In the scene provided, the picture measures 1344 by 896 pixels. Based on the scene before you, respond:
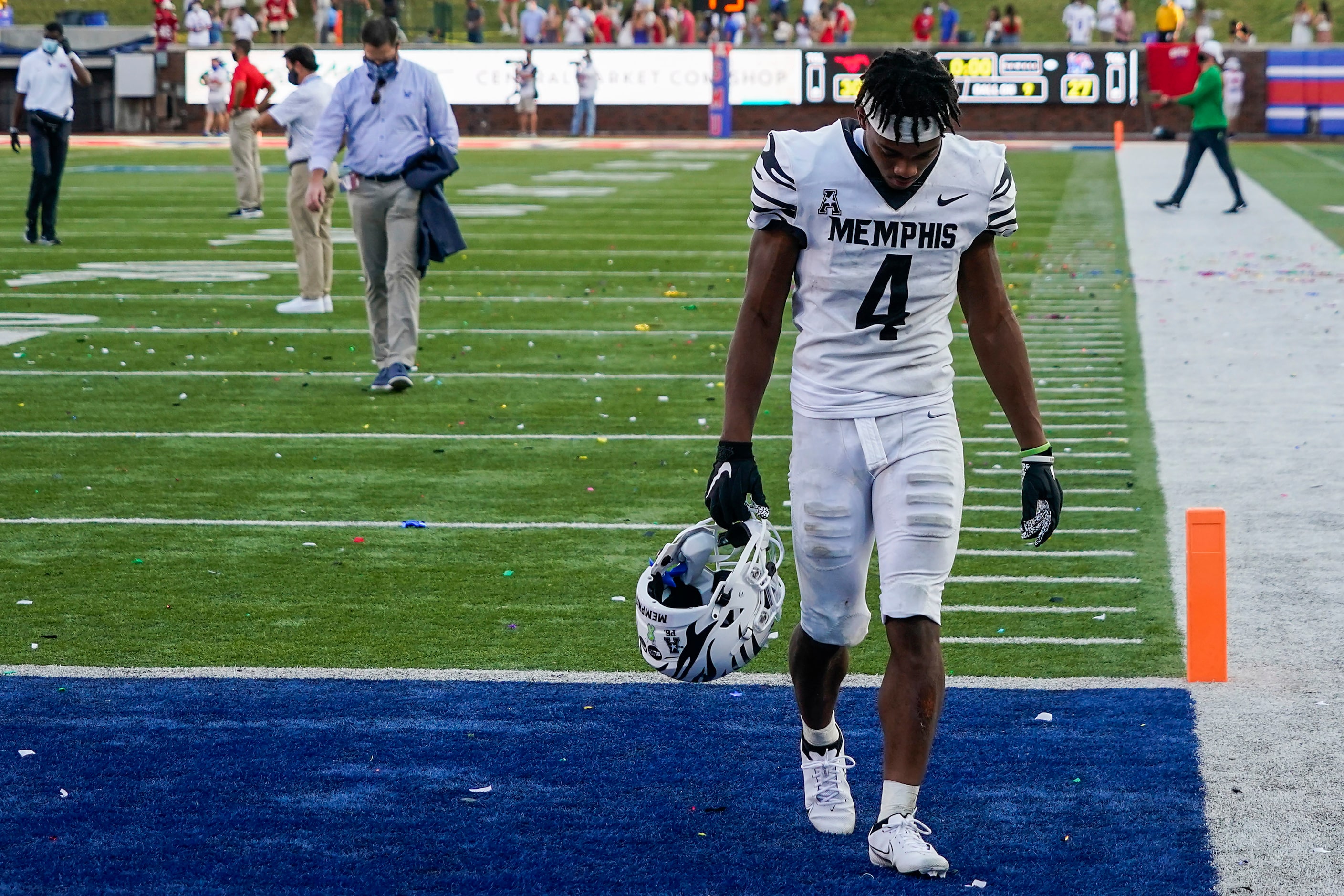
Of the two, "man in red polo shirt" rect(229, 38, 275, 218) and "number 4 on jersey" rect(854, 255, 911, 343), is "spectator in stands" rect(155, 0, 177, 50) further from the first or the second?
"number 4 on jersey" rect(854, 255, 911, 343)

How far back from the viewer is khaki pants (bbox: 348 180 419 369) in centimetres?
1029

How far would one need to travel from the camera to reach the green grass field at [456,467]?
629 centimetres

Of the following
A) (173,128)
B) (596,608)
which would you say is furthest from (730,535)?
(173,128)

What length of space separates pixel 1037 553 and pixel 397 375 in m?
4.71

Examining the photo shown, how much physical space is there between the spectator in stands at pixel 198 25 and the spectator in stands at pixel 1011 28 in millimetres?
18651

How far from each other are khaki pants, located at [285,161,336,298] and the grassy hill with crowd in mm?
33135

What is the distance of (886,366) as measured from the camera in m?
4.33

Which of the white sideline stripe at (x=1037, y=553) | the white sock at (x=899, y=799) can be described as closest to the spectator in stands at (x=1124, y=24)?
the white sideline stripe at (x=1037, y=553)

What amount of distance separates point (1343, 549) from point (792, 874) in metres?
→ 3.91

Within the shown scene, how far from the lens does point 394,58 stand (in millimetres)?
10445

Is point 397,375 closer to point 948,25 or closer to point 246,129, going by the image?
point 246,129

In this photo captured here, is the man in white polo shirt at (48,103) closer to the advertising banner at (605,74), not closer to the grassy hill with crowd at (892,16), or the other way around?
the advertising banner at (605,74)

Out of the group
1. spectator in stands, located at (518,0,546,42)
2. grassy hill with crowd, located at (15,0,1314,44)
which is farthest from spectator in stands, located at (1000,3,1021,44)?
spectator in stands, located at (518,0,546,42)

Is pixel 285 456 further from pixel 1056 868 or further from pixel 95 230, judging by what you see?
pixel 95 230
